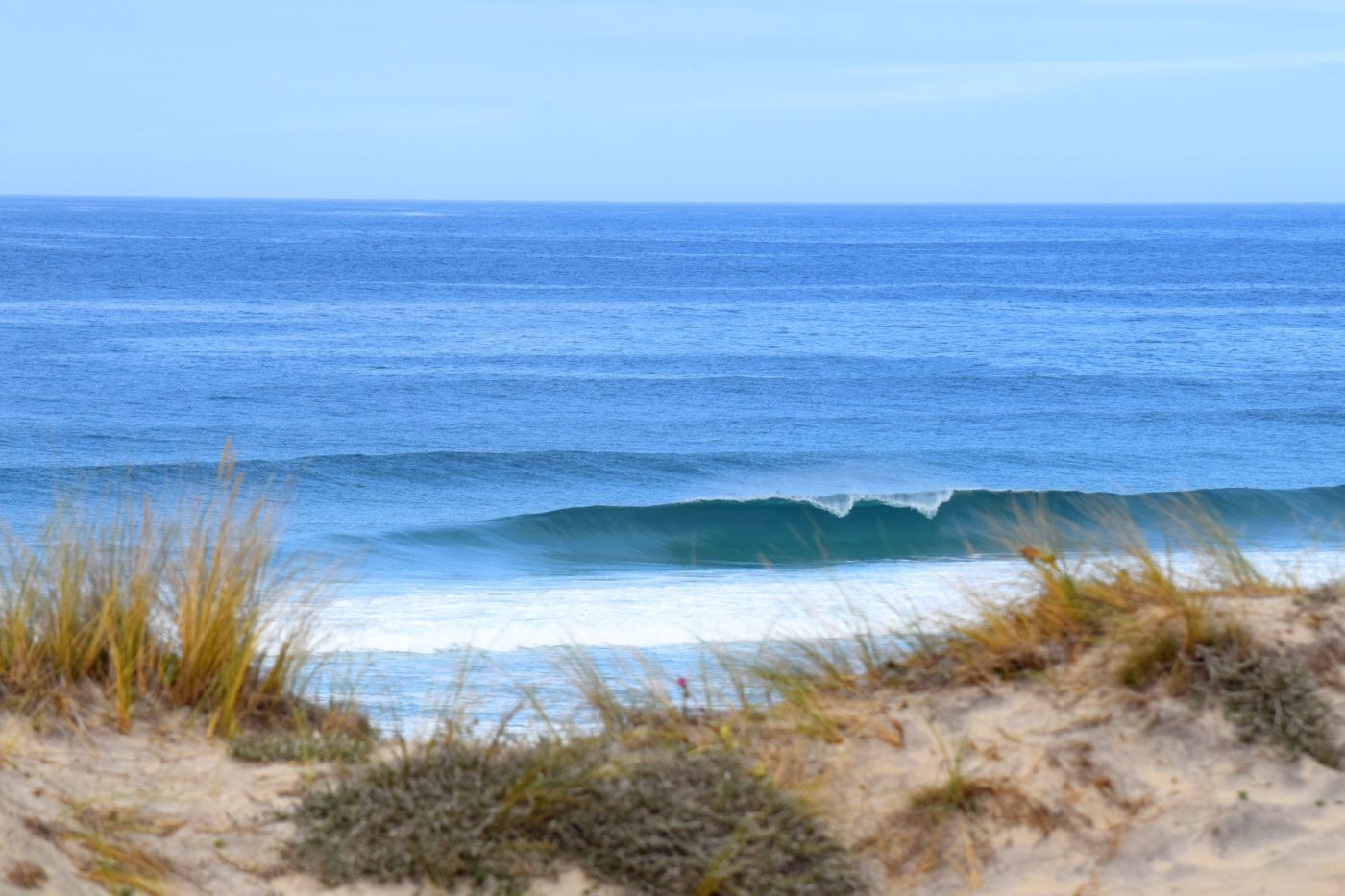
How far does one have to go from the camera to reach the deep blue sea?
43.3ft

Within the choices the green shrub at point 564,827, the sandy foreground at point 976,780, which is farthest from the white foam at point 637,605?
the green shrub at point 564,827

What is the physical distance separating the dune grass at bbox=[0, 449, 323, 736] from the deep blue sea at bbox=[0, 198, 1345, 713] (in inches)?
30.1

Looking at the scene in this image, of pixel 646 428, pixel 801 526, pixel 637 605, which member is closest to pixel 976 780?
pixel 637 605

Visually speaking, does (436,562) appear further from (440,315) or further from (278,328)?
(440,315)

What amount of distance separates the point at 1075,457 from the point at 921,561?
26.3ft

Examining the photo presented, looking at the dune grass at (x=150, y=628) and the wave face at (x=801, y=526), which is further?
the wave face at (x=801, y=526)

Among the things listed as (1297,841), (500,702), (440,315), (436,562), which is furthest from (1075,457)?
(440,315)

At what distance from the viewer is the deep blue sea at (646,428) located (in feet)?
43.3

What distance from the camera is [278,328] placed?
39.0m

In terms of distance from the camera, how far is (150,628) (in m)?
4.84

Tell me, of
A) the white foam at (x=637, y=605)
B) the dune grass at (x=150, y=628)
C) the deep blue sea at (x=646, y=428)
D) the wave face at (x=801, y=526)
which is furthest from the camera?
the wave face at (x=801, y=526)

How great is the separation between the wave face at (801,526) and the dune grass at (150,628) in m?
9.99

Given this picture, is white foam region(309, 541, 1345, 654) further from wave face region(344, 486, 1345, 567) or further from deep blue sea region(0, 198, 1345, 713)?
wave face region(344, 486, 1345, 567)

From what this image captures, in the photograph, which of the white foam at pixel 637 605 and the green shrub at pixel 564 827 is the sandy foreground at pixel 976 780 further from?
the white foam at pixel 637 605
